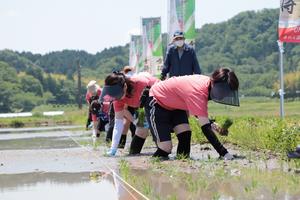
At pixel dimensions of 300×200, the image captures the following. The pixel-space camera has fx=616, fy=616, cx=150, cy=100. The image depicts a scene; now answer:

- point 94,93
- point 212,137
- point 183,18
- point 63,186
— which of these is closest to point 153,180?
point 63,186

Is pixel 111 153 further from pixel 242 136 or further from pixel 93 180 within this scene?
pixel 93 180

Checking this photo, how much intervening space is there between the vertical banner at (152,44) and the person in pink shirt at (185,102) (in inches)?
648

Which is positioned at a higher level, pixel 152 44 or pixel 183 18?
pixel 183 18

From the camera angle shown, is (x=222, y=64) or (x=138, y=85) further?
(x=222, y=64)

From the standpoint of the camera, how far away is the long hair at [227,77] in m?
7.94

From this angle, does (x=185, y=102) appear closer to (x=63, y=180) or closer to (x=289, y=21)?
(x=63, y=180)

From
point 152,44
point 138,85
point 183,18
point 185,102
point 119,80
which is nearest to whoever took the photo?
point 185,102

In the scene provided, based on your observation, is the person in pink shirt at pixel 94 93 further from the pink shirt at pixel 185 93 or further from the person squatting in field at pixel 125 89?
the pink shirt at pixel 185 93

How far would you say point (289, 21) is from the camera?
11992 mm

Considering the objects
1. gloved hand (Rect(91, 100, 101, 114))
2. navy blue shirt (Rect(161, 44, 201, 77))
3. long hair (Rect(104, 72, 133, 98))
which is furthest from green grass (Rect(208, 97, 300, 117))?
long hair (Rect(104, 72, 133, 98))

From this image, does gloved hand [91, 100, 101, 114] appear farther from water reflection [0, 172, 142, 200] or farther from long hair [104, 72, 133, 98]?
water reflection [0, 172, 142, 200]

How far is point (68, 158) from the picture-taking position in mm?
10484

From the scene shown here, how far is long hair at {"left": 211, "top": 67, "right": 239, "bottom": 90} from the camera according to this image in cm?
794

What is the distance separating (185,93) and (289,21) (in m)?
4.59
